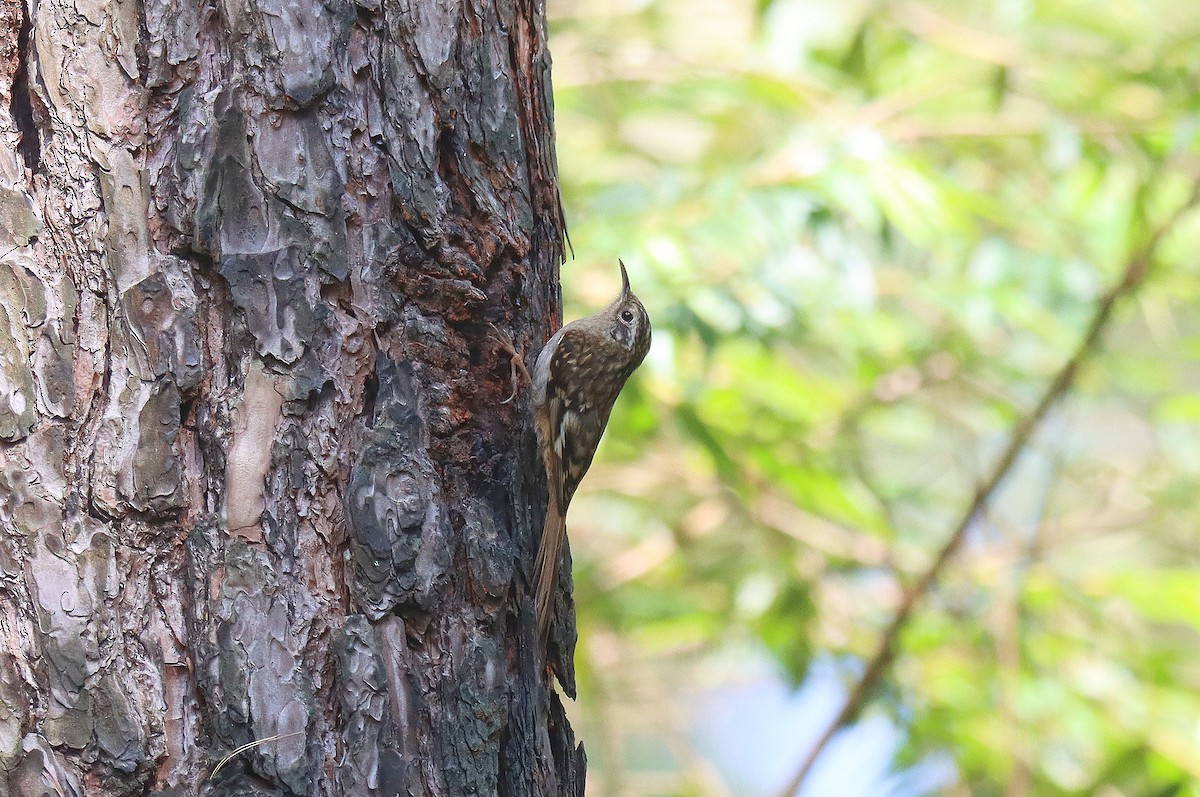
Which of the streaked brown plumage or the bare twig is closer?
the bare twig

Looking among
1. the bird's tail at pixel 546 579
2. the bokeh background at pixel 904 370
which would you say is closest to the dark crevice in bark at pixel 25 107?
the bird's tail at pixel 546 579

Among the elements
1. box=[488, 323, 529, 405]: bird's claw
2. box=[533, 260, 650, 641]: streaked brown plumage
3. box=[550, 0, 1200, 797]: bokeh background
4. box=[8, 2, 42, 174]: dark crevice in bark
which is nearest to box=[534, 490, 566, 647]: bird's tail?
box=[533, 260, 650, 641]: streaked brown plumage

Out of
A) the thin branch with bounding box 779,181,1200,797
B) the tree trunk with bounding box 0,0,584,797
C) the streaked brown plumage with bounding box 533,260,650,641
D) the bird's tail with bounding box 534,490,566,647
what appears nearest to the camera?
the tree trunk with bounding box 0,0,584,797

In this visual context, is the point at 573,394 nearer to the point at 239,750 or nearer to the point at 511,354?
the point at 511,354

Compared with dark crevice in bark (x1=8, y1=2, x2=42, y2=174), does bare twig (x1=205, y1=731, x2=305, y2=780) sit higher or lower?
lower

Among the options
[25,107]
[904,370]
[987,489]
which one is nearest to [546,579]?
[25,107]

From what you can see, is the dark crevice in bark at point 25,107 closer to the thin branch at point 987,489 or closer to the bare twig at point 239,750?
the bare twig at point 239,750

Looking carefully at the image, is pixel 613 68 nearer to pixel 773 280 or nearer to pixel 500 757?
pixel 773 280

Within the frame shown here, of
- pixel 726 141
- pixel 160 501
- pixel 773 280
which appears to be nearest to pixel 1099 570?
pixel 773 280

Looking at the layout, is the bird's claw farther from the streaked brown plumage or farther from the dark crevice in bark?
the dark crevice in bark
